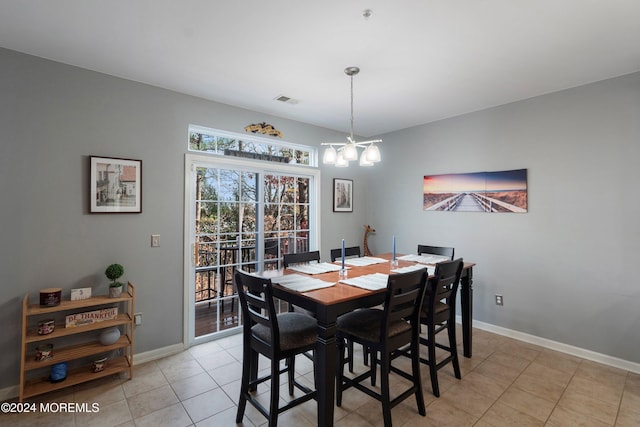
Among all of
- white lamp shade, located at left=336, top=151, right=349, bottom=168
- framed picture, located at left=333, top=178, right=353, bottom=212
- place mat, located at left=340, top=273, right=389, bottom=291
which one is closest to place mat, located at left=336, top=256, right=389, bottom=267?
place mat, located at left=340, top=273, right=389, bottom=291

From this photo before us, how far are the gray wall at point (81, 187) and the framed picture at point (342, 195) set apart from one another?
1.91 m

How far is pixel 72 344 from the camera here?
2.50 m

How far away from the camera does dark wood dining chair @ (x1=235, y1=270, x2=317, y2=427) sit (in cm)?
175

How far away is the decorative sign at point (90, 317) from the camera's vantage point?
7.72 feet

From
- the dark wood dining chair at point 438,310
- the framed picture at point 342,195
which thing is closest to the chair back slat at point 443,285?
the dark wood dining chair at point 438,310

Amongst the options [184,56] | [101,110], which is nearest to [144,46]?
[184,56]

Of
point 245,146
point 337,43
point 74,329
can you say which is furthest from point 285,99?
point 74,329

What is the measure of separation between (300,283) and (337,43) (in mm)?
1801

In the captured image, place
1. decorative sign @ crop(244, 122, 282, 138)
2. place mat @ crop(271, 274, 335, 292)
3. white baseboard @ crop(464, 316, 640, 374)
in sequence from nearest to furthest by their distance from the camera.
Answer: place mat @ crop(271, 274, 335, 292) → white baseboard @ crop(464, 316, 640, 374) → decorative sign @ crop(244, 122, 282, 138)

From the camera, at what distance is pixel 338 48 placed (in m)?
2.28

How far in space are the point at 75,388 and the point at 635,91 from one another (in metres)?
5.47

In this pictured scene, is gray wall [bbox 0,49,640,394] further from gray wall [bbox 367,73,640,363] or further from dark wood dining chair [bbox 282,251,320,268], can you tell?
dark wood dining chair [bbox 282,251,320,268]

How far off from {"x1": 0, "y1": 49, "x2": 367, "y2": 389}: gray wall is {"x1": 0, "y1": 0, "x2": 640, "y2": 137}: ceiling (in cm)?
21

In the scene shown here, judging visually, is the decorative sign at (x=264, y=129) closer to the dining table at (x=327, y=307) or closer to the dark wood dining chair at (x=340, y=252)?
the dark wood dining chair at (x=340, y=252)
